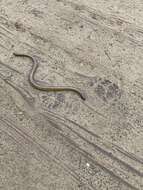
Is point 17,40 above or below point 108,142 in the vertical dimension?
above

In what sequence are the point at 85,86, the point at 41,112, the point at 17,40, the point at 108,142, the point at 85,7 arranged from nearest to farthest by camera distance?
1. the point at 108,142
2. the point at 41,112
3. the point at 85,86
4. the point at 17,40
5. the point at 85,7

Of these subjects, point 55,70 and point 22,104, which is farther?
point 55,70

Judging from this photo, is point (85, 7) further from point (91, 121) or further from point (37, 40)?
point (91, 121)

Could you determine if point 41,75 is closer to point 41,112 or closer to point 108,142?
point 41,112

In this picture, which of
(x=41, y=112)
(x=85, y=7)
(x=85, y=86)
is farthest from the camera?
(x=85, y=7)

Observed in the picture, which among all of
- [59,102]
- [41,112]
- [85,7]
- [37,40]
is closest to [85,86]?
[59,102]

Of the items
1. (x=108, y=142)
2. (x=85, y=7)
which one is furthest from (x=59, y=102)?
(x=85, y=7)

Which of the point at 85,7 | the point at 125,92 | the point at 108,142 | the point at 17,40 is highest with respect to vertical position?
the point at 85,7
